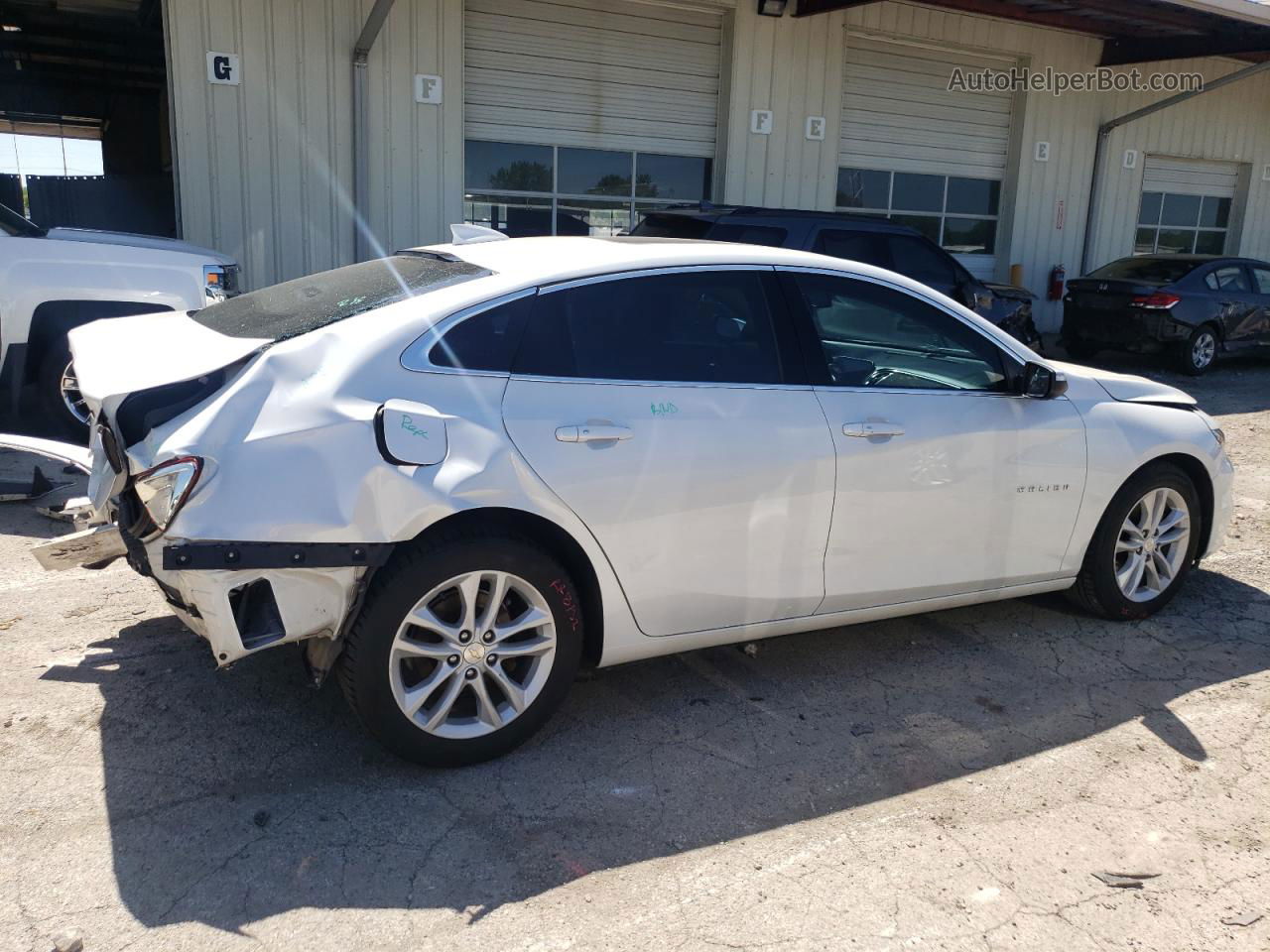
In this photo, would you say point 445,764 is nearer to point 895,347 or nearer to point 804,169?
point 895,347

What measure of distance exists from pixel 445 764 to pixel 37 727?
4.69 ft

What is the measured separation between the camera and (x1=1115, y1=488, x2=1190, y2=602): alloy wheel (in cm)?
→ 496

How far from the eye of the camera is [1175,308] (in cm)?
1315

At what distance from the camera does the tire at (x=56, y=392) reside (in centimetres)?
673

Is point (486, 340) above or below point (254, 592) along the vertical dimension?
above

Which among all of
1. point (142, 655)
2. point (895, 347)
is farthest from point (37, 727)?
point (895, 347)

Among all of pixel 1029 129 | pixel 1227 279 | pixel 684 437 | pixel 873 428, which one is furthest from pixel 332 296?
pixel 1029 129

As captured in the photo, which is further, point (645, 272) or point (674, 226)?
point (674, 226)

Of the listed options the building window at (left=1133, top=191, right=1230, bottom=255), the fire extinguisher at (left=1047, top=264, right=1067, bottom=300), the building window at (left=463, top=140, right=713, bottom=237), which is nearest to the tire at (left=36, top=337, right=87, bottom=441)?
the building window at (left=463, top=140, right=713, bottom=237)

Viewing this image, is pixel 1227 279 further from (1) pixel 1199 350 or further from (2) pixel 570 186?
(2) pixel 570 186

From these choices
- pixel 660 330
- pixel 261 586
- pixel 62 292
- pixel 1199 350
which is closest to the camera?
pixel 261 586

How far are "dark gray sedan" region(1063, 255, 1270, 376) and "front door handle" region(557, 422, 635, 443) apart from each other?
11.6 m

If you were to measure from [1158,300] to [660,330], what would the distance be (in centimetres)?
1131

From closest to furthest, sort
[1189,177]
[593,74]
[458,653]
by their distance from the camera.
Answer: [458,653] < [593,74] < [1189,177]
